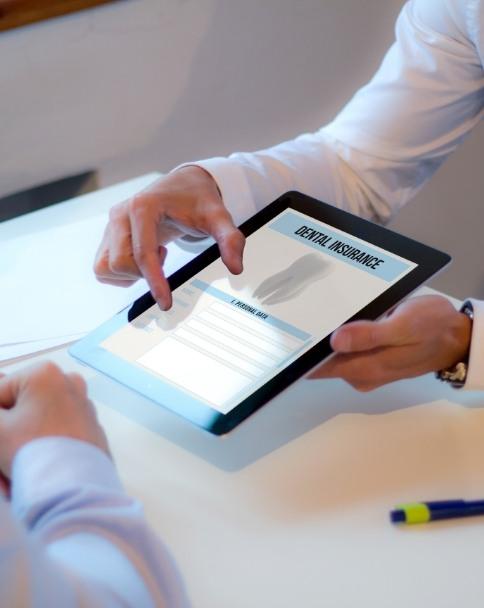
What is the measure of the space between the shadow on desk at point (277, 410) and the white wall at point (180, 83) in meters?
0.65

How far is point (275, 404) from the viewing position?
33.3 inches

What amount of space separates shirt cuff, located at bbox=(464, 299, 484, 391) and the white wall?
0.79 meters

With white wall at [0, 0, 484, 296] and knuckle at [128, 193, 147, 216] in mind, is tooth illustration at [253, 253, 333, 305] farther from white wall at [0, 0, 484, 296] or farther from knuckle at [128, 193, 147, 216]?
white wall at [0, 0, 484, 296]

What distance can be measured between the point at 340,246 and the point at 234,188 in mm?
197

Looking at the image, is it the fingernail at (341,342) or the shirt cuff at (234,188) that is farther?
the shirt cuff at (234,188)

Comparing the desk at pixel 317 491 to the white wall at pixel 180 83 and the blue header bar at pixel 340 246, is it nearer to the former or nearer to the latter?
the blue header bar at pixel 340 246

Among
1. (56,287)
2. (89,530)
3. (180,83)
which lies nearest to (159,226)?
(56,287)

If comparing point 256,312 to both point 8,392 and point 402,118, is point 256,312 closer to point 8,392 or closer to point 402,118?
point 8,392

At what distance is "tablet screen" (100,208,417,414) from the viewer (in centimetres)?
77

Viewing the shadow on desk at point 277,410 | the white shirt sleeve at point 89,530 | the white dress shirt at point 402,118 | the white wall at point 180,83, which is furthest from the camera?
the white wall at point 180,83

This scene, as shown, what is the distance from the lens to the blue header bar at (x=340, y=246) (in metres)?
0.83

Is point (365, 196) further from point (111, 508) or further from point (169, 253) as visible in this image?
point (111, 508)

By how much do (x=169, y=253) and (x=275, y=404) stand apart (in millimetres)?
246

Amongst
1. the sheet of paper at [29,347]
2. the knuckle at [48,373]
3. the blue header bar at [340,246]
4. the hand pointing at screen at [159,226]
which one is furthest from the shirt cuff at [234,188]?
the knuckle at [48,373]
